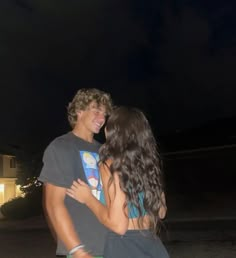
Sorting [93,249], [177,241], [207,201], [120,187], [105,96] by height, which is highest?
[105,96]

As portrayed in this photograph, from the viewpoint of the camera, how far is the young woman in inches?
89.0

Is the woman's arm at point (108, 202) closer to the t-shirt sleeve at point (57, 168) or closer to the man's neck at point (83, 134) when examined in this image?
the t-shirt sleeve at point (57, 168)

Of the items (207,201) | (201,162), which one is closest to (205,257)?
(207,201)

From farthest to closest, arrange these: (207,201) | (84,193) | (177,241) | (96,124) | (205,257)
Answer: (207,201) < (177,241) < (205,257) < (96,124) < (84,193)

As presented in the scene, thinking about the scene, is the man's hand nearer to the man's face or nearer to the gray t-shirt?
the gray t-shirt

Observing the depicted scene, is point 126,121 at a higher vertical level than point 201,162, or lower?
higher

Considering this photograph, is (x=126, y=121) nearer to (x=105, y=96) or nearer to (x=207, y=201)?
(x=105, y=96)

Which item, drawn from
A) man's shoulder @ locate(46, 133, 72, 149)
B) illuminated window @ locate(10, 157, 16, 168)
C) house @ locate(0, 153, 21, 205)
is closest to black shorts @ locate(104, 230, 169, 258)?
man's shoulder @ locate(46, 133, 72, 149)

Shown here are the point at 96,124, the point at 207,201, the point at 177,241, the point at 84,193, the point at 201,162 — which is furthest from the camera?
the point at 201,162

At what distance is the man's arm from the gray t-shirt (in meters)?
0.06

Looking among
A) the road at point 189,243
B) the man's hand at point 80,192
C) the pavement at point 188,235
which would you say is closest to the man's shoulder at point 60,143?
the man's hand at point 80,192

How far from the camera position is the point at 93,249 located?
2.49 metres

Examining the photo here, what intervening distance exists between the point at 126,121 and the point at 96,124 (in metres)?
0.44

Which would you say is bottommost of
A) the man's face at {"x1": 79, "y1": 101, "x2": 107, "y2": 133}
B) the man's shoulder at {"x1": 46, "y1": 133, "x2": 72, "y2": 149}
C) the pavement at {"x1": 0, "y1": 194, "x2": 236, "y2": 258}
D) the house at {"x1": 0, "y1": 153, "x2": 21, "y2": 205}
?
the house at {"x1": 0, "y1": 153, "x2": 21, "y2": 205}
